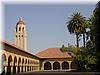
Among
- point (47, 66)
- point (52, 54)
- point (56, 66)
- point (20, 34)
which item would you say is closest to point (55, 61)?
point (56, 66)

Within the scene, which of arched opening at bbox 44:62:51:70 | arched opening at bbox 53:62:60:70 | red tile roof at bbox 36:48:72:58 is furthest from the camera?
arched opening at bbox 44:62:51:70

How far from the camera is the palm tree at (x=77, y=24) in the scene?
39531mm

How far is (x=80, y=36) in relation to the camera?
3916 cm

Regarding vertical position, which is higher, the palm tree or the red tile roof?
the palm tree

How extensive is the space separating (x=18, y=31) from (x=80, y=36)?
29559 millimetres

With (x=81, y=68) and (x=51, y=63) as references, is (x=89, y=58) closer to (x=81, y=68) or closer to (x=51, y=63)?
(x=81, y=68)

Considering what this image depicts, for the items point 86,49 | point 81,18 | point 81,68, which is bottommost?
point 81,68

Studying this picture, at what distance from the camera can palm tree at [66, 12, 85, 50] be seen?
39.5 m

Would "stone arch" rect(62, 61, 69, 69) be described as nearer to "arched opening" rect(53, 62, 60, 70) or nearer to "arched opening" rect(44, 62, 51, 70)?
"arched opening" rect(53, 62, 60, 70)

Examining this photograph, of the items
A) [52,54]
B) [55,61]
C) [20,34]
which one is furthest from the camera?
[20,34]

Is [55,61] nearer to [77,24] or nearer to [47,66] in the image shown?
[47,66]

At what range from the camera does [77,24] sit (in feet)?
133

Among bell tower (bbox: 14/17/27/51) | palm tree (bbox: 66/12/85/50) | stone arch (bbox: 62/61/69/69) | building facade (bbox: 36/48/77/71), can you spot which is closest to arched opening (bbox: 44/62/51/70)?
building facade (bbox: 36/48/77/71)

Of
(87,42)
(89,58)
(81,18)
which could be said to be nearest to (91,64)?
(89,58)
